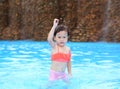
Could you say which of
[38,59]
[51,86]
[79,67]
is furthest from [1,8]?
[51,86]

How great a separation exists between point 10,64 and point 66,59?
3698 mm

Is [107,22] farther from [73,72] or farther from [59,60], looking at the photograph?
[59,60]

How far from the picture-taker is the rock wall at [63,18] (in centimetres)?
1814

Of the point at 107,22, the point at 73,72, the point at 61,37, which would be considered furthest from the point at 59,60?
the point at 107,22

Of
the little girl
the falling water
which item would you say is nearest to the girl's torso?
the little girl

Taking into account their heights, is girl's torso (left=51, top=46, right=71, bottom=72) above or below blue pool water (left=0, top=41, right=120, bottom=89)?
above

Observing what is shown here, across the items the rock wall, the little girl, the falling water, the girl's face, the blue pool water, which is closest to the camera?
the girl's face

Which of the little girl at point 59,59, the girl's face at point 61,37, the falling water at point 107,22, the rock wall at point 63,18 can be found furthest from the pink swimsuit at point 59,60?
Result: the falling water at point 107,22

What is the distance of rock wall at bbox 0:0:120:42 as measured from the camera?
18.1 metres

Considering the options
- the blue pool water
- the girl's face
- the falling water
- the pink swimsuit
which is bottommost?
the falling water

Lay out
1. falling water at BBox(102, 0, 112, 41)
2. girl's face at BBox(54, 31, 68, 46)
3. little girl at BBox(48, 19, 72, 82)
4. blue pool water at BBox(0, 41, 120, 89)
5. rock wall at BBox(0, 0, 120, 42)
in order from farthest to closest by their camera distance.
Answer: rock wall at BBox(0, 0, 120, 42)
falling water at BBox(102, 0, 112, 41)
blue pool water at BBox(0, 41, 120, 89)
little girl at BBox(48, 19, 72, 82)
girl's face at BBox(54, 31, 68, 46)

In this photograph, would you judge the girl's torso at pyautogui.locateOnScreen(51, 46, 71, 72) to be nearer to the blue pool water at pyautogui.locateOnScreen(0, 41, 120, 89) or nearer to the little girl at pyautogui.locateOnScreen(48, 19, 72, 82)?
the little girl at pyautogui.locateOnScreen(48, 19, 72, 82)

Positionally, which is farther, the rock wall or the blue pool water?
the rock wall

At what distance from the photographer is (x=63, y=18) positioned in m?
20.3
